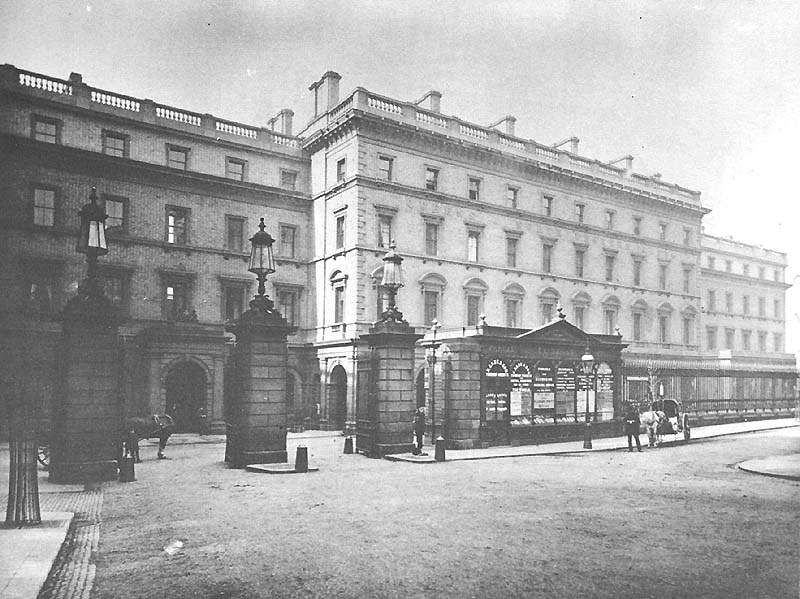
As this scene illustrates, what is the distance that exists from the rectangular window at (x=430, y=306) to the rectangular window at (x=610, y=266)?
50.9ft

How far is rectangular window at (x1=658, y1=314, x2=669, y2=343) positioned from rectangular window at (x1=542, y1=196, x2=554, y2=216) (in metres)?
13.5

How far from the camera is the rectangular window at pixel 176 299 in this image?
31.9m

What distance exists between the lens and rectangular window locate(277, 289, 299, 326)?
3578 centimetres

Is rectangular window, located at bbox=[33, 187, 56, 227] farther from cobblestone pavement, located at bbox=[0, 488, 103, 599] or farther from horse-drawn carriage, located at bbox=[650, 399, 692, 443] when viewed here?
horse-drawn carriage, located at bbox=[650, 399, 692, 443]

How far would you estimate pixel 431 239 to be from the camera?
3603 cm

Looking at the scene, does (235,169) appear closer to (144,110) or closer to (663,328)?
(144,110)

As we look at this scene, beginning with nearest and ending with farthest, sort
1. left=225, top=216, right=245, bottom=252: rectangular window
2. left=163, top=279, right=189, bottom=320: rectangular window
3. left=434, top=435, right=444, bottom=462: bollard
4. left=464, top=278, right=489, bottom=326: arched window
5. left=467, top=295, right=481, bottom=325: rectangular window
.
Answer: left=434, top=435, right=444, bottom=462: bollard < left=163, top=279, right=189, bottom=320: rectangular window < left=225, top=216, right=245, bottom=252: rectangular window < left=464, top=278, right=489, bottom=326: arched window < left=467, top=295, right=481, bottom=325: rectangular window

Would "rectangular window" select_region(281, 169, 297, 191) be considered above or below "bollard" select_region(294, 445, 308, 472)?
above

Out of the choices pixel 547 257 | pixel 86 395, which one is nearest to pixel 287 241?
pixel 547 257

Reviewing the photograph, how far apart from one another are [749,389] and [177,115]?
34.0m

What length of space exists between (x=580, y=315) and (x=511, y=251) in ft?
23.4

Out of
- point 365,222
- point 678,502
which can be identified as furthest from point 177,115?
point 678,502

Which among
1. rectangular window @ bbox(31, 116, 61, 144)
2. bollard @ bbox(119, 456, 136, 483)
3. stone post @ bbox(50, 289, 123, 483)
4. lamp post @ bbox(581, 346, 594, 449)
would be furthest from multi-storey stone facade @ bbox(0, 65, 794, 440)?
stone post @ bbox(50, 289, 123, 483)

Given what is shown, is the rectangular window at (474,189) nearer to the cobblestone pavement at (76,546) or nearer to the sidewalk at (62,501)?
the sidewalk at (62,501)
